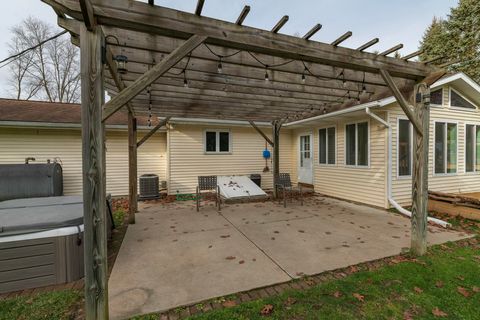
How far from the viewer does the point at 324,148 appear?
317 inches

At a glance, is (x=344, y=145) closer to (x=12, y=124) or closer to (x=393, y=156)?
(x=393, y=156)

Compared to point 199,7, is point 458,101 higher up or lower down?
higher up

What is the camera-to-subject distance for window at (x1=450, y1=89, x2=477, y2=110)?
22.3ft

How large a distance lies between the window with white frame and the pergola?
3.96 meters

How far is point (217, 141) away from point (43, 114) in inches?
231

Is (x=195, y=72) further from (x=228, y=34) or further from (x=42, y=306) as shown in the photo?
(x=42, y=306)

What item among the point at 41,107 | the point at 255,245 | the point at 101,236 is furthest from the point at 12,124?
the point at 255,245

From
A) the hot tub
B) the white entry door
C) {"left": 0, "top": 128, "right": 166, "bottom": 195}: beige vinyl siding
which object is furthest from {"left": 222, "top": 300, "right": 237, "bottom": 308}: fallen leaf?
the white entry door

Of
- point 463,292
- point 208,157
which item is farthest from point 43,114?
point 463,292

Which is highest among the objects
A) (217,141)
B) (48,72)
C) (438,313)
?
(48,72)

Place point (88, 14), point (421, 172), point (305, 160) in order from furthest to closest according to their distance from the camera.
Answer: point (305, 160)
point (421, 172)
point (88, 14)

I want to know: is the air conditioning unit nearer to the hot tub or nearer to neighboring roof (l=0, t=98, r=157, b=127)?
neighboring roof (l=0, t=98, r=157, b=127)

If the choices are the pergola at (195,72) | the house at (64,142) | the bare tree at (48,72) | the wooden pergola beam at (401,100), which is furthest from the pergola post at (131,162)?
the bare tree at (48,72)

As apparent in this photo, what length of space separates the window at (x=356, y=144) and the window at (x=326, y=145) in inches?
23.9
